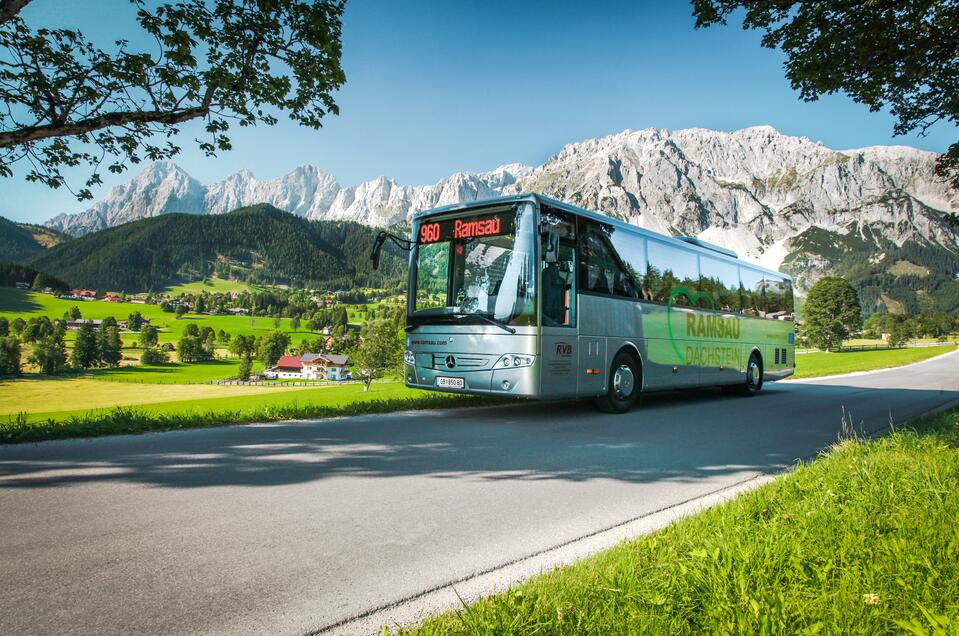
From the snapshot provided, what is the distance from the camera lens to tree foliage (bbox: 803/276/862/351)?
77562mm

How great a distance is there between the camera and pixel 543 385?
27.6ft

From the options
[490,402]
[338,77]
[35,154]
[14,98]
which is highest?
[338,77]

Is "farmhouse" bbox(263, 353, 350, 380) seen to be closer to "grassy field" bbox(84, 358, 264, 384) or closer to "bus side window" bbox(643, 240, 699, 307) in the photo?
"grassy field" bbox(84, 358, 264, 384)

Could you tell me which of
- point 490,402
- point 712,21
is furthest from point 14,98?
point 712,21

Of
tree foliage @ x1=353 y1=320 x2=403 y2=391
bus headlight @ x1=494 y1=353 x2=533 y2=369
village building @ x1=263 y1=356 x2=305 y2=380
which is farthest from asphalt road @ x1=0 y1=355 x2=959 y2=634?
village building @ x1=263 y1=356 x2=305 y2=380

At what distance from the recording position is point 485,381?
8531 mm

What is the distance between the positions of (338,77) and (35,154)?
Answer: 18.4 feet

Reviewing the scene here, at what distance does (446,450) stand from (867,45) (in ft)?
27.0

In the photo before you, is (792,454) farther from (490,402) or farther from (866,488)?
(490,402)

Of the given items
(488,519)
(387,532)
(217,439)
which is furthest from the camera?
(217,439)

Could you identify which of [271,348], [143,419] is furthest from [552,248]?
[271,348]

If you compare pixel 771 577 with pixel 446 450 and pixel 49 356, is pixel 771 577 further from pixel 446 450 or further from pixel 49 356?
pixel 49 356

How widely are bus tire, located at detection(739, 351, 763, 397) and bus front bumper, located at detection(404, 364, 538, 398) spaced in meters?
9.34

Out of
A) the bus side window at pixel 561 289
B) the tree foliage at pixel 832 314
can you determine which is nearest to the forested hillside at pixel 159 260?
the tree foliage at pixel 832 314
